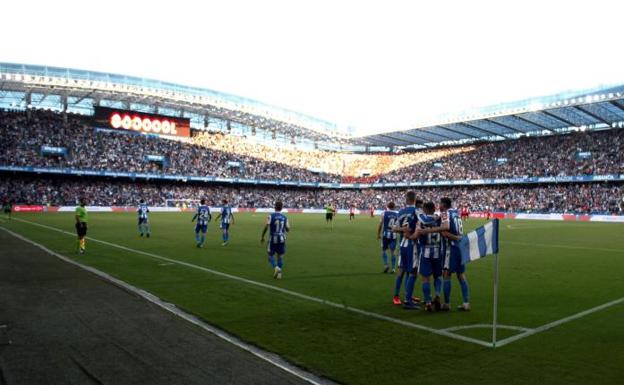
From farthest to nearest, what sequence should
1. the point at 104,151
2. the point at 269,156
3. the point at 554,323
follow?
the point at 269,156, the point at 104,151, the point at 554,323

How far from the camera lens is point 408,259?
922cm

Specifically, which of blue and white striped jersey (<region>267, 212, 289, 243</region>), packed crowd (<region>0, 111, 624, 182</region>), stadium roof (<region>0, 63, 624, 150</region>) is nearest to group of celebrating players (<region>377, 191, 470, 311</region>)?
blue and white striped jersey (<region>267, 212, 289, 243</region>)

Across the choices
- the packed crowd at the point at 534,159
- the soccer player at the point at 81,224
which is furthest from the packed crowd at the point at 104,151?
the soccer player at the point at 81,224

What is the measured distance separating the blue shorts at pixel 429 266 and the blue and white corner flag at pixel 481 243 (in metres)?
0.58

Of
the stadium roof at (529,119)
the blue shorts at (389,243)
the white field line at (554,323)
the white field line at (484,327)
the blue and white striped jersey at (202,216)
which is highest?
the stadium roof at (529,119)

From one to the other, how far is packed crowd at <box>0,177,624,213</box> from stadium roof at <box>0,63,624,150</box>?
372 inches

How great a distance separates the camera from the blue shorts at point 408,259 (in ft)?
29.9

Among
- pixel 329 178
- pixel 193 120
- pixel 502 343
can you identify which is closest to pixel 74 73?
pixel 193 120

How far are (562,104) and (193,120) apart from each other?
181 feet

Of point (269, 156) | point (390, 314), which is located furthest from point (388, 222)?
point (269, 156)

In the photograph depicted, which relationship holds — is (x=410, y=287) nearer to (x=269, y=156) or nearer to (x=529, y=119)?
(x=529, y=119)

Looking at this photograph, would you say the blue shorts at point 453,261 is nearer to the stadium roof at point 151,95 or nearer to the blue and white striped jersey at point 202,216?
the blue and white striped jersey at point 202,216

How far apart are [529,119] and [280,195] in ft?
142

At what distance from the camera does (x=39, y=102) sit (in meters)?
63.2
